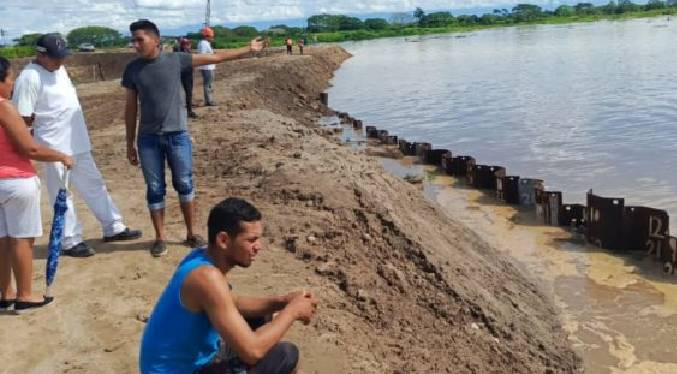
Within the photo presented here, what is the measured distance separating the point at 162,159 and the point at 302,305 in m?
3.44

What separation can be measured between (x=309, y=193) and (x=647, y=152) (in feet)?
40.9

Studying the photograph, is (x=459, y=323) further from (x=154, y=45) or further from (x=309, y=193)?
(x=154, y=45)

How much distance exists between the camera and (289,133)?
13516 mm

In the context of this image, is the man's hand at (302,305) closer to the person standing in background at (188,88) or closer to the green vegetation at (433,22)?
the person standing in background at (188,88)

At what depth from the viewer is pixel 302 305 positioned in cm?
343

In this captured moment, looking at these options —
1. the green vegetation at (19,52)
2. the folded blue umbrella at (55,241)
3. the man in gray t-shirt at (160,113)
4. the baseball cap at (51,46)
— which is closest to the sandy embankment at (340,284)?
the folded blue umbrella at (55,241)

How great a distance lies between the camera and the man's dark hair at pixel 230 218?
3254 mm

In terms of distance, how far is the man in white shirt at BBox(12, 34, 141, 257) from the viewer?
19.1ft

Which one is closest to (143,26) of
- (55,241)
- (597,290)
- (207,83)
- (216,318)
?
(55,241)

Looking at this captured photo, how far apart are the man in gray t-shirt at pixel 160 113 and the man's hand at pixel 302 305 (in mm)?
3181

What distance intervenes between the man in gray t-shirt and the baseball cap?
1.95 feet

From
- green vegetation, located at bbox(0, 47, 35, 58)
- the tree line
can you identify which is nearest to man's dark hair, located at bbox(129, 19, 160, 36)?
green vegetation, located at bbox(0, 47, 35, 58)

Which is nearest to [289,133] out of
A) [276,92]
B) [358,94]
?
[276,92]

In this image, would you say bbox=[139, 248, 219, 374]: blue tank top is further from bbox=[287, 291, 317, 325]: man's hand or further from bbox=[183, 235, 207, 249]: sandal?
bbox=[183, 235, 207, 249]: sandal
